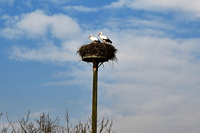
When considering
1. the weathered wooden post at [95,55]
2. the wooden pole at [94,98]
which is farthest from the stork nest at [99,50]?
the wooden pole at [94,98]

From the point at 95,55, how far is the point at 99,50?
0.88 feet

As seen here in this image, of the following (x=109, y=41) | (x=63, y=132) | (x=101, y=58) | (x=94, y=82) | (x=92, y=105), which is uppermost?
(x=109, y=41)

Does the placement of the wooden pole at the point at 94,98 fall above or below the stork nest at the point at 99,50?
below

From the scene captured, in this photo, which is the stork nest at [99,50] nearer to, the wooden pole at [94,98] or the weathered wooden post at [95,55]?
the weathered wooden post at [95,55]

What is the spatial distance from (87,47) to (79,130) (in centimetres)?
364

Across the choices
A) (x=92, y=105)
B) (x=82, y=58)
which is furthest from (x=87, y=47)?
(x=92, y=105)

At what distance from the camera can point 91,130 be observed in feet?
42.8

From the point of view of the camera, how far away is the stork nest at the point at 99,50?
1327cm

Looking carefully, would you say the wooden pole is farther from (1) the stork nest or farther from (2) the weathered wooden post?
(1) the stork nest

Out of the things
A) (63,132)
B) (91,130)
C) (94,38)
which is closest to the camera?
(63,132)

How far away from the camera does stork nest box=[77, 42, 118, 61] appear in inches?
522

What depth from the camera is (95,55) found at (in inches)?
523

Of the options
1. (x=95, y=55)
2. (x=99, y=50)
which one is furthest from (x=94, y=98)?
(x=99, y=50)

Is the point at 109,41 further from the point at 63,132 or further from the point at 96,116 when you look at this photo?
the point at 63,132
